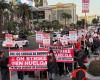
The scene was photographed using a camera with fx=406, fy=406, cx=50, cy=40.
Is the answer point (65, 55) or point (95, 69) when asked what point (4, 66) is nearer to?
point (65, 55)

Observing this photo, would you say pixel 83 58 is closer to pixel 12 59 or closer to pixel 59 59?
pixel 59 59

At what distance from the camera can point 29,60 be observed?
14.3 meters

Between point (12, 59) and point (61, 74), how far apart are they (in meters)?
4.80

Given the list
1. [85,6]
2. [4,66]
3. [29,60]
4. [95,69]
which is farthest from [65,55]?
[85,6]

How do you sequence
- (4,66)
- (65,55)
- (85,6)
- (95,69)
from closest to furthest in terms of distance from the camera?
(4,66) < (95,69) < (65,55) < (85,6)

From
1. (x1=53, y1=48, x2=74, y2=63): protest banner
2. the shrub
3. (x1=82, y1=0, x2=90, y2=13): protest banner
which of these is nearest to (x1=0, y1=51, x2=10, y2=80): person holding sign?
(x1=53, y1=48, x2=74, y2=63): protest banner

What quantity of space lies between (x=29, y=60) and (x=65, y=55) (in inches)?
140

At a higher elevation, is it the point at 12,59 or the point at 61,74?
the point at 12,59

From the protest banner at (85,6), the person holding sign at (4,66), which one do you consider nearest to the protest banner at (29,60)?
the person holding sign at (4,66)

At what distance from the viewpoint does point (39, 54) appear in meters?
14.3

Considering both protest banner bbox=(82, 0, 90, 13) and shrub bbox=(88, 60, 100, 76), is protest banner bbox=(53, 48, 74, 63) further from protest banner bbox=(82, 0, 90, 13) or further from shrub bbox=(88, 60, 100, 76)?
protest banner bbox=(82, 0, 90, 13)

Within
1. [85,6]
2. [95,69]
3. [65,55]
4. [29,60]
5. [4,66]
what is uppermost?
[85,6]

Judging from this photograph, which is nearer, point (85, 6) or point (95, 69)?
point (95, 69)

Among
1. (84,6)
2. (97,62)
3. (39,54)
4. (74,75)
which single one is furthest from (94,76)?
(74,75)
